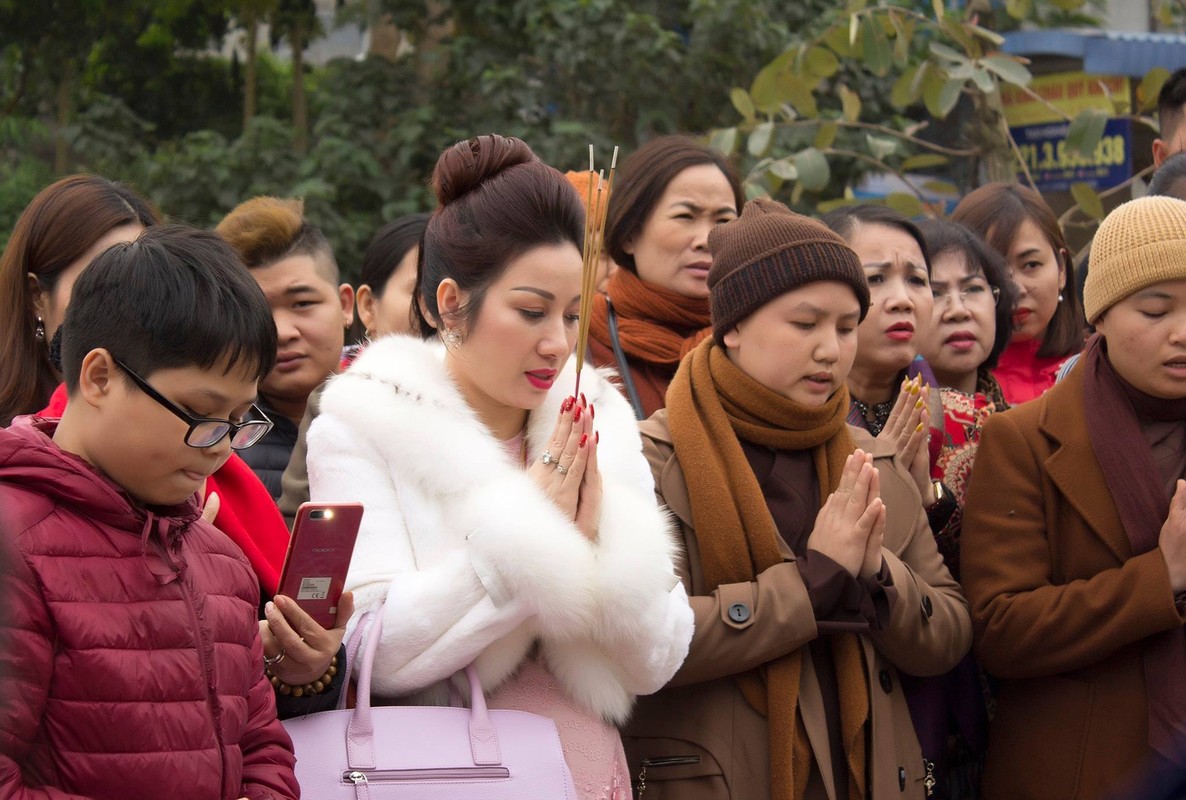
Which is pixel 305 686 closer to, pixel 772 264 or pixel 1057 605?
pixel 772 264

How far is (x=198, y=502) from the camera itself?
2412 millimetres

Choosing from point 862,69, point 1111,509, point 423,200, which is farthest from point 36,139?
point 1111,509

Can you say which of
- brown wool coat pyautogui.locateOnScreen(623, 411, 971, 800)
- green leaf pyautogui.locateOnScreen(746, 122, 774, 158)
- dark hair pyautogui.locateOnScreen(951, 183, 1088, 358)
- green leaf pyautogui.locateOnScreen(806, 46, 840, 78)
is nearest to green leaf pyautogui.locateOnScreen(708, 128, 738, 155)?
green leaf pyautogui.locateOnScreen(746, 122, 774, 158)

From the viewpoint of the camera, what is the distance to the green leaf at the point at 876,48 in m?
5.44

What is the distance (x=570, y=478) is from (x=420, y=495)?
1.02 feet

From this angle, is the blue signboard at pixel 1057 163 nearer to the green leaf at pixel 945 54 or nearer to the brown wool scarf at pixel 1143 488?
the green leaf at pixel 945 54

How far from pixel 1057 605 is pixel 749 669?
0.73 metres

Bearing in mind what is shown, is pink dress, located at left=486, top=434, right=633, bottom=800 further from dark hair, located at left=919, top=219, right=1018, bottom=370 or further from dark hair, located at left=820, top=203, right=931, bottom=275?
dark hair, located at left=919, top=219, right=1018, bottom=370

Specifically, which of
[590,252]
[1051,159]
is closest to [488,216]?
[590,252]

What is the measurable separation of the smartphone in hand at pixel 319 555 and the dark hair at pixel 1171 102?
3610 mm

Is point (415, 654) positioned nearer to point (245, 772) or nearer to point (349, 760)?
point (349, 760)

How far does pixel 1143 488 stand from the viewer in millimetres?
3133

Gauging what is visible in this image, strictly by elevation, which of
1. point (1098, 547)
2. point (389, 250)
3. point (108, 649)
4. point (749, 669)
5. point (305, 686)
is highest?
point (108, 649)

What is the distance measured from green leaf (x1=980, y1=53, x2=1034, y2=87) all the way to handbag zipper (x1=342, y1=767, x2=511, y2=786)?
Answer: 3.96 m
